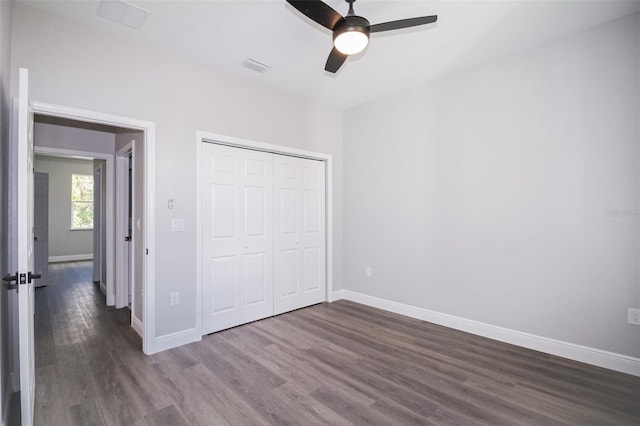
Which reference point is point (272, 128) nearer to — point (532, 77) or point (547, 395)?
point (532, 77)

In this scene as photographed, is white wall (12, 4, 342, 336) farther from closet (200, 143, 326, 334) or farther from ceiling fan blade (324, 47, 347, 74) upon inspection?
ceiling fan blade (324, 47, 347, 74)

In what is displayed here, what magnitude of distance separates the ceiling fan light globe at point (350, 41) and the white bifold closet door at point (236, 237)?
6.17 feet

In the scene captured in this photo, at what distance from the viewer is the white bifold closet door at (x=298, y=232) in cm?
409

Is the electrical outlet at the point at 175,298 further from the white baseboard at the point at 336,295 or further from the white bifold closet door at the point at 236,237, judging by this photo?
the white baseboard at the point at 336,295

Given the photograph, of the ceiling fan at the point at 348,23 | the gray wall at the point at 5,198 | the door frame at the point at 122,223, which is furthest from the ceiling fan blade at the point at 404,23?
the door frame at the point at 122,223

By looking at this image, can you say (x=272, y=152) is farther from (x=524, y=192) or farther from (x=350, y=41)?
(x=524, y=192)

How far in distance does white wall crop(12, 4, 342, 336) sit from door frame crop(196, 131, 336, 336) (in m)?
0.06

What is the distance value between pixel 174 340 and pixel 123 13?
2924 millimetres

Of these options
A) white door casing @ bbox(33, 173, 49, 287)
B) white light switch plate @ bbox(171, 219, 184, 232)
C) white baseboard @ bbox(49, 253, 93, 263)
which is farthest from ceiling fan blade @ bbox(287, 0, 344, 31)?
white baseboard @ bbox(49, 253, 93, 263)

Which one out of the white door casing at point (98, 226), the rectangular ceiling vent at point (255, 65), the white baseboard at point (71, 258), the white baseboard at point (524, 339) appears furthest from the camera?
the white baseboard at point (71, 258)

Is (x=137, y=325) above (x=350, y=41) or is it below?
below

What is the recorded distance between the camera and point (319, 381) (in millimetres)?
2443

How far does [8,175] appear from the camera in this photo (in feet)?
7.45

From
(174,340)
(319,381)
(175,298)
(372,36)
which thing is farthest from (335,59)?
(174,340)
